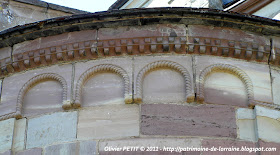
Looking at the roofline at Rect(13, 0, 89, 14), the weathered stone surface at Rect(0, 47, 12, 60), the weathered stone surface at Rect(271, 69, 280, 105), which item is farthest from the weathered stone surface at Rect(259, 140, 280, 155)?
the roofline at Rect(13, 0, 89, 14)

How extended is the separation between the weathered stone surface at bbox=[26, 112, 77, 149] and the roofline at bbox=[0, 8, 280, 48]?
143 centimetres

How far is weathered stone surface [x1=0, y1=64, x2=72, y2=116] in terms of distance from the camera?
36.6 feet

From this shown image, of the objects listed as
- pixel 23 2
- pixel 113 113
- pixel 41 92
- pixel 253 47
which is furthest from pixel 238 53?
pixel 23 2

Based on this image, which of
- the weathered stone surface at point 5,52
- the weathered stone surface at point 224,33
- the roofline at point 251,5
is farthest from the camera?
the roofline at point 251,5

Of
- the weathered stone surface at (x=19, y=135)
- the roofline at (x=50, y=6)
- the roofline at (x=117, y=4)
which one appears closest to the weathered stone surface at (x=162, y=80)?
the weathered stone surface at (x=19, y=135)

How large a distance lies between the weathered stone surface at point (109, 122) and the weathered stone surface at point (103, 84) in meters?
0.13

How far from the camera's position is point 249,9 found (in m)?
13.6

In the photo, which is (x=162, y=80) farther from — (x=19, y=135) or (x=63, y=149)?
(x=19, y=135)

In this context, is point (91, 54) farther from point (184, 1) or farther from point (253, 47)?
point (184, 1)

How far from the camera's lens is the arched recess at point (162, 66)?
10.8m

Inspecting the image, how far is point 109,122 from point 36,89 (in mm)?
1411

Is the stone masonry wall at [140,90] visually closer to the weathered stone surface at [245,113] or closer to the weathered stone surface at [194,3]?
the weathered stone surface at [245,113]

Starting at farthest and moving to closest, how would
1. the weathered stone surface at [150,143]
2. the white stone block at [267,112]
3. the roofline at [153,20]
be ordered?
the roofline at [153,20]
the white stone block at [267,112]
the weathered stone surface at [150,143]

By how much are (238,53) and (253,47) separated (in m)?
0.27
